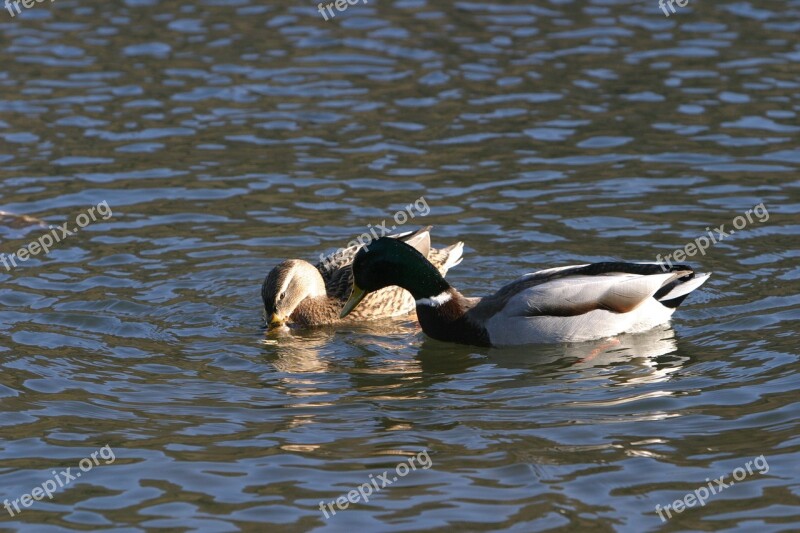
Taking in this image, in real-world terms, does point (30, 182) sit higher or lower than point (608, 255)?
higher

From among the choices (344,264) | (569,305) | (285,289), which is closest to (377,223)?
(344,264)

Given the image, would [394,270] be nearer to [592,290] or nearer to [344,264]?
[344,264]

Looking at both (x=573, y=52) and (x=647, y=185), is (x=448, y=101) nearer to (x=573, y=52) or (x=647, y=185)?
(x=573, y=52)

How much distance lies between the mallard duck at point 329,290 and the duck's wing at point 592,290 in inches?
32.0

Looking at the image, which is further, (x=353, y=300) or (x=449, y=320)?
(x=353, y=300)

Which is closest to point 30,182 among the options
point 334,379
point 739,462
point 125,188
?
point 125,188

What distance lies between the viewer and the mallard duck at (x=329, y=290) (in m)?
12.2

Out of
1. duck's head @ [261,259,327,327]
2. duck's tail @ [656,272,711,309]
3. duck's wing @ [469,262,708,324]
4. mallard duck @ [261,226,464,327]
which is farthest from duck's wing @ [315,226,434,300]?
duck's tail @ [656,272,711,309]

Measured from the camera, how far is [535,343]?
1159 cm

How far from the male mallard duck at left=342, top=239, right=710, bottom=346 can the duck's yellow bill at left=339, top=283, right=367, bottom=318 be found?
396 mm

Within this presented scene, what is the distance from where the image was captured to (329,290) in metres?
12.9

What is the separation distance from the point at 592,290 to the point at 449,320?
124cm

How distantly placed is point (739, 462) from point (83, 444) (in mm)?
4332

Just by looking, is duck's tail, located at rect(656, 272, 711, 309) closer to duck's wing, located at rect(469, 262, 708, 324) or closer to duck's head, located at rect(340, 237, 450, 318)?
duck's wing, located at rect(469, 262, 708, 324)
